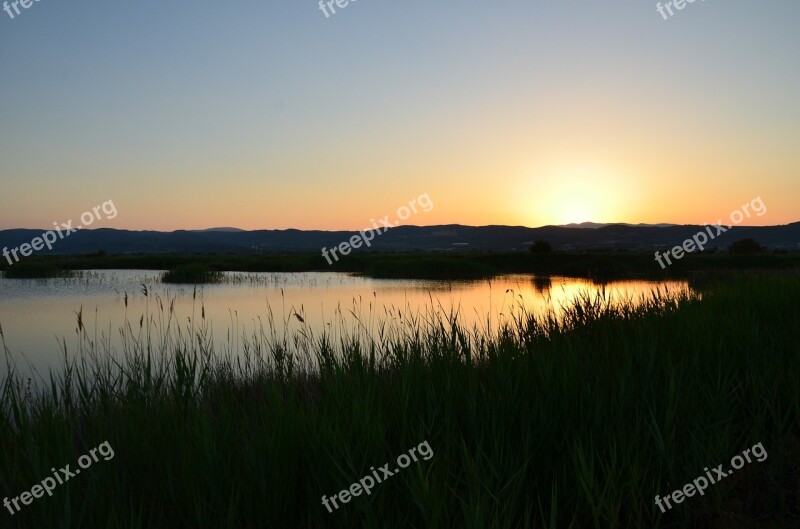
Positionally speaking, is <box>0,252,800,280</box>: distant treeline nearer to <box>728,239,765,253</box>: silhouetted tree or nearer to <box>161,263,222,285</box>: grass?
<box>161,263,222,285</box>: grass

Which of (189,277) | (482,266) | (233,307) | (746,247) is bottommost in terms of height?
(746,247)

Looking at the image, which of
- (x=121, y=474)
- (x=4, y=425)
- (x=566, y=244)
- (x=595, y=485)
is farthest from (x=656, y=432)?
(x=566, y=244)

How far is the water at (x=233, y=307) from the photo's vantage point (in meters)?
11.6

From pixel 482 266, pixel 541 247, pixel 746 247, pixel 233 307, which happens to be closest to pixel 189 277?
pixel 233 307

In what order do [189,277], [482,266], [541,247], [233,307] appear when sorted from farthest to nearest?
[541,247] < [482,266] < [189,277] < [233,307]

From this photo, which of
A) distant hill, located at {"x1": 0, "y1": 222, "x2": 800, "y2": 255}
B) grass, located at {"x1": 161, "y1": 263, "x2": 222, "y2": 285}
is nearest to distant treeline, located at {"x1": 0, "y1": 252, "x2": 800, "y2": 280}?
grass, located at {"x1": 161, "y1": 263, "x2": 222, "y2": 285}

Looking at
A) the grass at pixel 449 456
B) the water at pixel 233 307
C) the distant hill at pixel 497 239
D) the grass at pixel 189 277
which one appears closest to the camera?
the grass at pixel 449 456

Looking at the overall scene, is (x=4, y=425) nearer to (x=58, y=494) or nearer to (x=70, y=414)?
(x=70, y=414)

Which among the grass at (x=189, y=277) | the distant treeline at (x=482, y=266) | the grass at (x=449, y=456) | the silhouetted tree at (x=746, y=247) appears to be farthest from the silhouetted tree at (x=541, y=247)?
the grass at (x=449, y=456)

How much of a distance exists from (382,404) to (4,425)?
2842 mm

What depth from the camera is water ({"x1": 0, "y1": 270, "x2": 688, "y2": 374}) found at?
11.6 meters

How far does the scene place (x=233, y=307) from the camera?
67.2ft

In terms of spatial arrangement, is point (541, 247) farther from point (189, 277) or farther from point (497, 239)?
point (497, 239)

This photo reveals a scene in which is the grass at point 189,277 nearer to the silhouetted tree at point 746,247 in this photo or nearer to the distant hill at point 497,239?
the silhouetted tree at point 746,247
